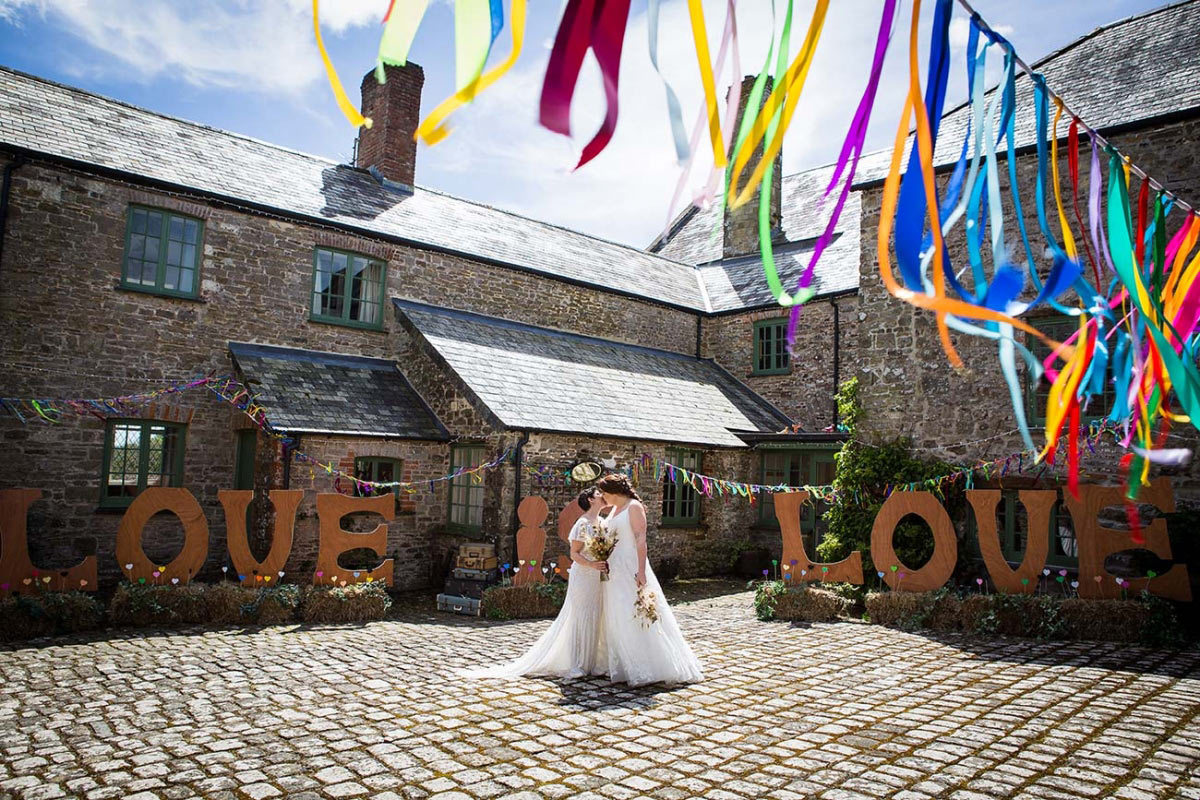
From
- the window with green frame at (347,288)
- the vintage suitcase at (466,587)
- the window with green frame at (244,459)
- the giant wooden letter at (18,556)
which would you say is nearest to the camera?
the giant wooden letter at (18,556)

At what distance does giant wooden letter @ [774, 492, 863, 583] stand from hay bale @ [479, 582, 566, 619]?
3267 mm

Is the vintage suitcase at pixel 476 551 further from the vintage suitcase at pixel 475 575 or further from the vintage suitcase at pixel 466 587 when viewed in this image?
the vintage suitcase at pixel 466 587

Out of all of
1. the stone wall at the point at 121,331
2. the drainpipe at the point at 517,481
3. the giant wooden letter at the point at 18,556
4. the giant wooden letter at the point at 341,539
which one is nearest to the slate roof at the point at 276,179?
the stone wall at the point at 121,331

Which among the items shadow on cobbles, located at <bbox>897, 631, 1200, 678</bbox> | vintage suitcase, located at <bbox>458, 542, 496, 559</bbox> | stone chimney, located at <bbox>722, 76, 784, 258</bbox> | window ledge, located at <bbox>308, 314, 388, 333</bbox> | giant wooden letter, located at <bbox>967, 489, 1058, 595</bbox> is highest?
stone chimney, located at <bbox>722, 76, 784, 258</bbox>

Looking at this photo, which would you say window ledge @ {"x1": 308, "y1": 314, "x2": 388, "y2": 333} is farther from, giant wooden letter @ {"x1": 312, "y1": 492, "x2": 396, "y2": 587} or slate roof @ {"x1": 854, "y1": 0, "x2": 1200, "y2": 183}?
slate roof @ {"x1": 854, "y1": 0, "x2": 1200, "y2": 183}

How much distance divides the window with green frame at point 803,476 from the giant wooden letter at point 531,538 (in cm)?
633

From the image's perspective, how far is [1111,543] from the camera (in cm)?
898

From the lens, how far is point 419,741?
16.2 feet

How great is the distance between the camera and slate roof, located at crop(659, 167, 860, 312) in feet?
59.0

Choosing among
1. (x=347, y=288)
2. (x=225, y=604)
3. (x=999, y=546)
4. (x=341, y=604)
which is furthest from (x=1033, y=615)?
(x=347, y=288)

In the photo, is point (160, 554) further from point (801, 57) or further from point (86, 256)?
point (801, 57)

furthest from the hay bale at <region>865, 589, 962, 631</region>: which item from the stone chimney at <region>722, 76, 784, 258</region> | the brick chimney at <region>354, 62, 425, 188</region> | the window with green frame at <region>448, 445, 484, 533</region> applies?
the stone chimney at <region>722, 76, 784, 258</region>

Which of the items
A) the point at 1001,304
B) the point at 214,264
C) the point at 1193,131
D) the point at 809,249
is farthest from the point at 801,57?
the point at 809,249

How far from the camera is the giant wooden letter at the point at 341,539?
982 cm
